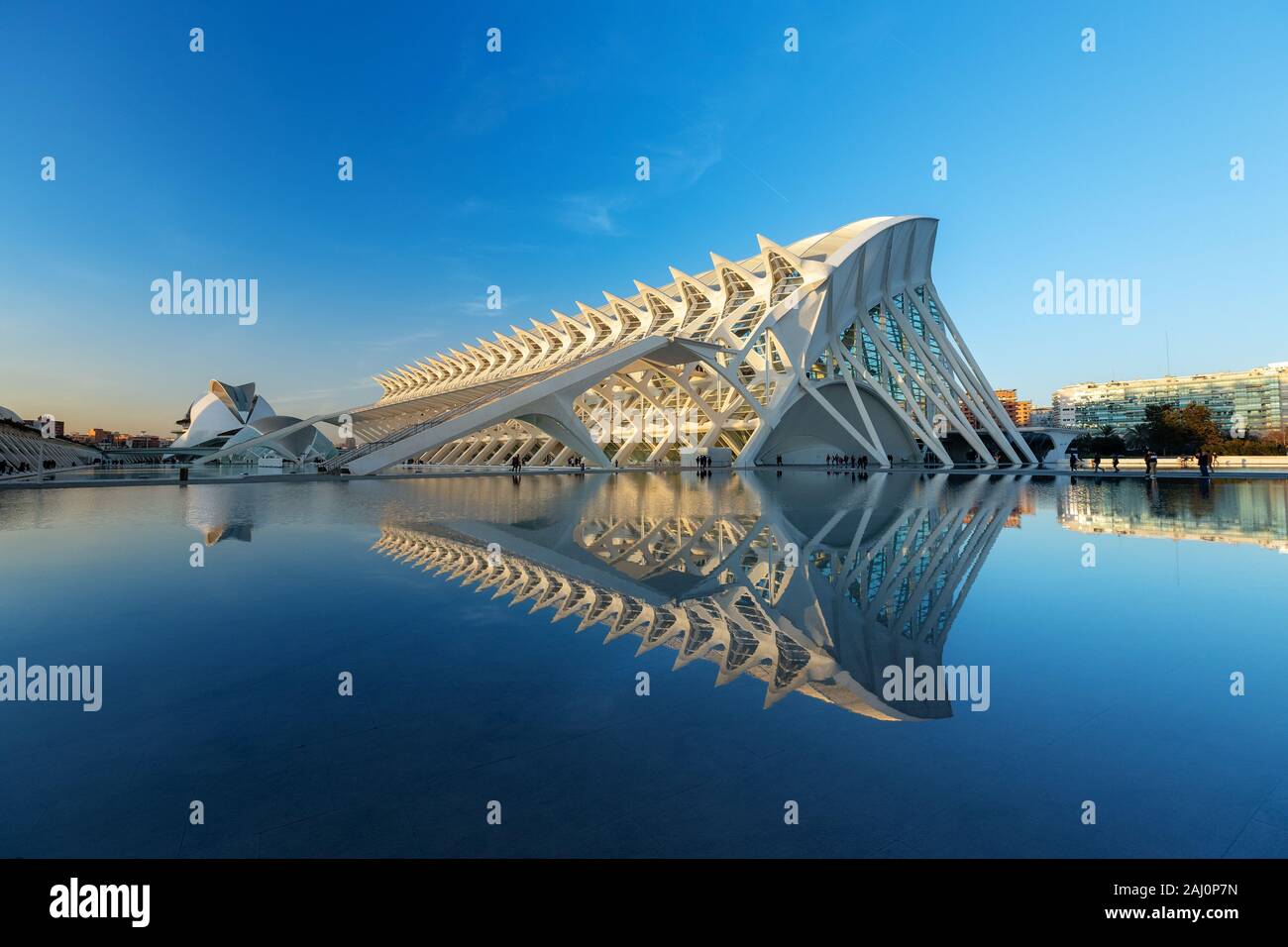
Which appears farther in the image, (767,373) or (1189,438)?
(1189,438)

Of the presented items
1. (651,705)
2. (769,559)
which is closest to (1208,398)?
(769,559)

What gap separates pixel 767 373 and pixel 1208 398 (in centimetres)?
9588

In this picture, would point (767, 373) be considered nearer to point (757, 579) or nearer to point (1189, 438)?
point (757, 579)

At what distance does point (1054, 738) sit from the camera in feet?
7.60

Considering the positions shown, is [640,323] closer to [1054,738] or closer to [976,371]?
[976,371]

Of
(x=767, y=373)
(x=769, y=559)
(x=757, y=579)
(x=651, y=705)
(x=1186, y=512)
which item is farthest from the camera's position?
(x=767, y=373)

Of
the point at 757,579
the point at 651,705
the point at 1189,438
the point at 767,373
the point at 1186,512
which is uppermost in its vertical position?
the point at 767,373

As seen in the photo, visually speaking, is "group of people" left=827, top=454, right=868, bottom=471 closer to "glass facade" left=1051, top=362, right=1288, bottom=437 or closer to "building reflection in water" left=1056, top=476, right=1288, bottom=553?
"building reflection in water" left=1056, top=476, right=1288, bottom=553

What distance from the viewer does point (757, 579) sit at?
5.09 meters

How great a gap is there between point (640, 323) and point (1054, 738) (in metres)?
40.2

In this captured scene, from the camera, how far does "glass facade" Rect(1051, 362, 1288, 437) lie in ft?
281

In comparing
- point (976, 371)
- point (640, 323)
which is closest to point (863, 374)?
point (976, 371)

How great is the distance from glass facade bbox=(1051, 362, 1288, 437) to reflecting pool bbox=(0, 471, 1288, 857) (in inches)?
3706
